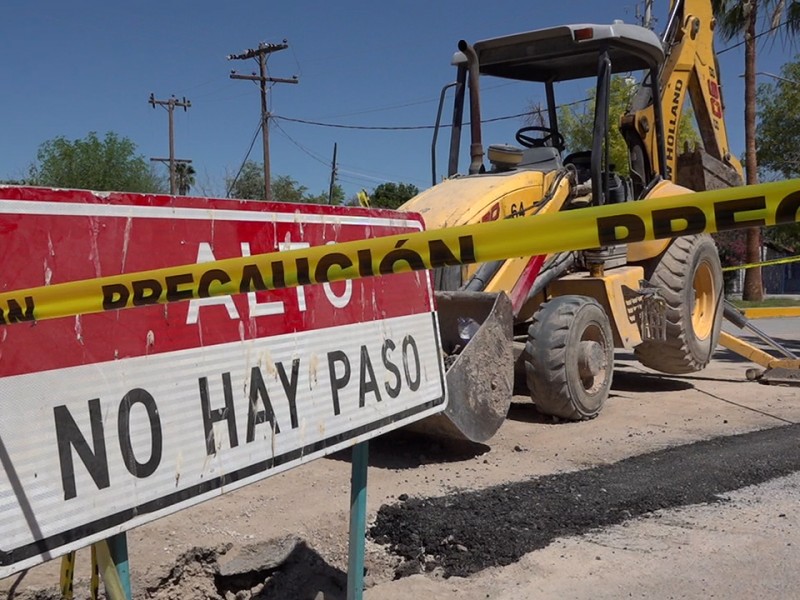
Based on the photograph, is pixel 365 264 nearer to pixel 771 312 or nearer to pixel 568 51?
pixel 568 51

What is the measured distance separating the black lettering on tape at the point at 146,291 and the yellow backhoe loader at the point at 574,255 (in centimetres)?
359

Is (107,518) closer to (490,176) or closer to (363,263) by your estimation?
(363,263)

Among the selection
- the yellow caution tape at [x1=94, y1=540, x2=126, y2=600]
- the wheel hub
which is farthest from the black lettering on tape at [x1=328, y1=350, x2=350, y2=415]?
the wheel hub

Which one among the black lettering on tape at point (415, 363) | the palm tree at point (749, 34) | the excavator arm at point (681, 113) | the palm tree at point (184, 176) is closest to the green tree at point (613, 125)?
the palm tree at point (749, 34)

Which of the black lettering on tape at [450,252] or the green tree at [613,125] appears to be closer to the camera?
the black lettering on tape at [450,252]

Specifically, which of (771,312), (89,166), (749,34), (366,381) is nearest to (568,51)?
(771,312)

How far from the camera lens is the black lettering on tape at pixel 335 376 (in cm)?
265

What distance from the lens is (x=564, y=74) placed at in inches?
336

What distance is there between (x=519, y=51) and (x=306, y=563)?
17.7 feet

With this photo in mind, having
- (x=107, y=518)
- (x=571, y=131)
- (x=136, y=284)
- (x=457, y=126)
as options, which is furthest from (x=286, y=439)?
(x=571, y=131)

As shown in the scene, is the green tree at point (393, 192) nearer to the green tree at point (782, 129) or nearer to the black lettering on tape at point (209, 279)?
the green tree at point (782, 129)

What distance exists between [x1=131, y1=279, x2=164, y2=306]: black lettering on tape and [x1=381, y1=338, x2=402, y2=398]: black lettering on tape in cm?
122

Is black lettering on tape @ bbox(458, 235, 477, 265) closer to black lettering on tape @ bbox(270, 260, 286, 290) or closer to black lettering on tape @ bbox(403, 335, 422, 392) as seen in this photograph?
black lettering on tape @ bbox(270, 260, 286, 290)

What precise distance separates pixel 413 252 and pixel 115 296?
2.10ft
